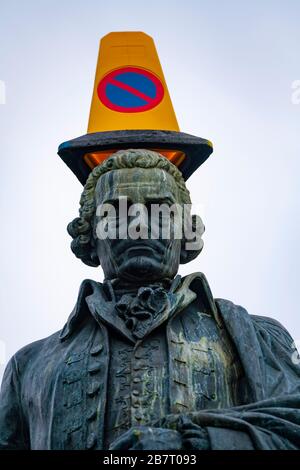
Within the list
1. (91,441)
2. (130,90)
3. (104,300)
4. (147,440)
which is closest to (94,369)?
(91,441)

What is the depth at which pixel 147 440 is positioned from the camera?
55.5ft

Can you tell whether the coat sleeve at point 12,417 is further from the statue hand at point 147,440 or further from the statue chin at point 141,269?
the statue hand at point 147,440

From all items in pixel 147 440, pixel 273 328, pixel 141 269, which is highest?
pixel 141 269

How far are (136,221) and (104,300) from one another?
88 centimetres

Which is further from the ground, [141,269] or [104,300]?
[141,269]

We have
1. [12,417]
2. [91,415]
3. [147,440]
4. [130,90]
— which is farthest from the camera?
[130,90]

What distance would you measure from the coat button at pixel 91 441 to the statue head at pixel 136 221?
6.53ft

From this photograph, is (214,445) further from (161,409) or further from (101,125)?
(101,125)

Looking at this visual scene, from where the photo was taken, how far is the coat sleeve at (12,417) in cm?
1920

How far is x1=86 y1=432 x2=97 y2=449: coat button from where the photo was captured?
1795 cm

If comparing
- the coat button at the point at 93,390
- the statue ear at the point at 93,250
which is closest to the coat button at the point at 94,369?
the coat button at the point at 93,390

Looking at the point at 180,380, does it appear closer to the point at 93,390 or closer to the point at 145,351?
the point at 145,351

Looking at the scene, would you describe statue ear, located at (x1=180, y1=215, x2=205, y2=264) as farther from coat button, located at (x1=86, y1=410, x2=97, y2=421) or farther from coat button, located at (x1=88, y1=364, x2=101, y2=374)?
coat button, located at (x1=86, y1=410, x2=97, y2=421)
